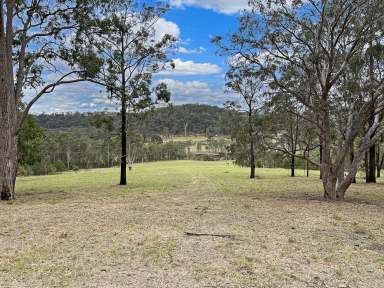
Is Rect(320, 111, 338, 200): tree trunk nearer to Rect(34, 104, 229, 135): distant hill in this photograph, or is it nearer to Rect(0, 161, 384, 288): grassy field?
Rect(0, 161, 384, 288): grassy field

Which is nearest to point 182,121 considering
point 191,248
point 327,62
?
point 327,62

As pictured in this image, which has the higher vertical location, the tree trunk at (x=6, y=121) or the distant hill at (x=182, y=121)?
the distant hill at (x=182, y=121)

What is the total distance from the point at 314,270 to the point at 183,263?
214cm

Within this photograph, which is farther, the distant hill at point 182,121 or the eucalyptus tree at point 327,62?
the distant hill at point 182,121

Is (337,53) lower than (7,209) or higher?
higher

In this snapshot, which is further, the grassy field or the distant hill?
the distant hill

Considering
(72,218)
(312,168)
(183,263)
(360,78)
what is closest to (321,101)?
(360,78)

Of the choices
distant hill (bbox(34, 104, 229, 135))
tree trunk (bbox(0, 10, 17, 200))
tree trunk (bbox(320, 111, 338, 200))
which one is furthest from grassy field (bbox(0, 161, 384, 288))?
distant hill (bbox(34, 104, 229, 135))

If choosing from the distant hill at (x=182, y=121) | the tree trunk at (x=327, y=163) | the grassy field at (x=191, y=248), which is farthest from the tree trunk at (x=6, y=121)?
the distant hill at (x=182, y=121)

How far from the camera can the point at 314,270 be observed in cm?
648

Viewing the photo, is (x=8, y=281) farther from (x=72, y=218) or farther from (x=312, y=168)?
(x=312, y=168)

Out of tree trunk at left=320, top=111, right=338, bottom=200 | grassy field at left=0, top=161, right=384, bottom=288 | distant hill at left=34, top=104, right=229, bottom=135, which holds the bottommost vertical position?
grassy field at left=0, top=161, right=384, bottom=288

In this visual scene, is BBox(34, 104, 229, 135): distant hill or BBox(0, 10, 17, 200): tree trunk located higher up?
BBox(34, 104, 229, 135): distant hill

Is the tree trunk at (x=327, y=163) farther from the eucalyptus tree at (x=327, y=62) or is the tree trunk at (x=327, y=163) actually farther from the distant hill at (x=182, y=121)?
the distant hill at (x=182, y=121)
